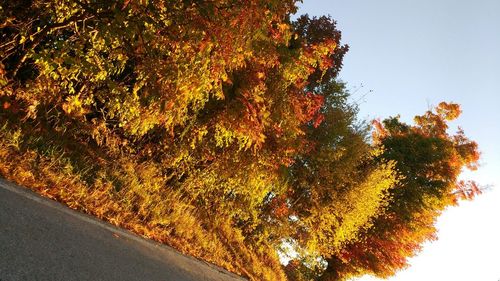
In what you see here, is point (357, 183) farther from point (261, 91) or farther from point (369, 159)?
point (261, 91)

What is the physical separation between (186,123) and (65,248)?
609cm

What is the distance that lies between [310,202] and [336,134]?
124 inches

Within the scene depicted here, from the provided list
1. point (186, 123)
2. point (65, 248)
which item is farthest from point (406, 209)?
point (65, 248)

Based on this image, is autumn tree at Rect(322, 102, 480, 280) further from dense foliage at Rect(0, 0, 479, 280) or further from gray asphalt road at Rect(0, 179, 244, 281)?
gray asphalt road at Rect(0, 179, 244, 281)

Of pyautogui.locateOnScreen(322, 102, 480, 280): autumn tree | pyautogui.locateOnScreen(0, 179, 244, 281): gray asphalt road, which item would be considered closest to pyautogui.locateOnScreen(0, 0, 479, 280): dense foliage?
pyautogui.locateOnScreen(0, 179, 244, 281): gray asphalt road

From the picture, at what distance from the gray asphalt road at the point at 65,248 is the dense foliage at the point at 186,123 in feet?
1.52

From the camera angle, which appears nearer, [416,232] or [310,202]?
[310,202]

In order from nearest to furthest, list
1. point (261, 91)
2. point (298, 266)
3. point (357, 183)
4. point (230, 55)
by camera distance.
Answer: point (230, 55) < point (261, 91) < point (357, 183) < point (298, 266)

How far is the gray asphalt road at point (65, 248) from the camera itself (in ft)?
10.6

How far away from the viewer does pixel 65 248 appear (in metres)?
3.92

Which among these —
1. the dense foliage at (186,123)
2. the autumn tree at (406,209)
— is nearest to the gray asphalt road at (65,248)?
the dense foliage at (186,123)

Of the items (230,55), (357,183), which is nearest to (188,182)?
(230,55)

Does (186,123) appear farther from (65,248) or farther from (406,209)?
(406,209)

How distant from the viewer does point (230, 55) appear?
6.75 m
